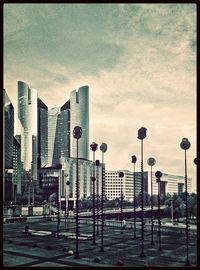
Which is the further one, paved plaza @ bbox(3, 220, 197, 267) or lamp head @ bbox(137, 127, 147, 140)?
lamp head @ bbox(137, 127, 147, 140)

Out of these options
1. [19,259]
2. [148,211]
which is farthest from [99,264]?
[148,211]

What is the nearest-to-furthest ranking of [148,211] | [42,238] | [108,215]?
[42,238], [108,215], [148,211]

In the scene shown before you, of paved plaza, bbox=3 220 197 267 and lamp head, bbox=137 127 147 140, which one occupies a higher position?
lamp head, bbox=137 127 147 140

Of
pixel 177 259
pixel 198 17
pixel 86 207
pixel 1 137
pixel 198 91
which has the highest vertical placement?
pixel 198 17

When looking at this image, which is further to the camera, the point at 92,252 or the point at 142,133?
the point at 92,252

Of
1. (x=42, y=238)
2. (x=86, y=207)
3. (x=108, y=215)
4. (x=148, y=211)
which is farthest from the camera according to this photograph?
(x=86, y=207)

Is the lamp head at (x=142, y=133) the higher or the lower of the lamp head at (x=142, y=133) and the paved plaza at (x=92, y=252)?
the higher

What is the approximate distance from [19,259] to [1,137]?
2908 centimetres

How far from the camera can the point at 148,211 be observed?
566ft

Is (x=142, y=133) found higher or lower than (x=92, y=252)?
higher

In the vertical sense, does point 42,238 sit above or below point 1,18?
below

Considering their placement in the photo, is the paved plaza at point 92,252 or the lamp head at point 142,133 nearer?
the paved plaza at point 92,252

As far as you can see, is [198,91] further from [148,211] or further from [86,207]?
[86,207]

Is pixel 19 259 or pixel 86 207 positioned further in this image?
pixel 86 207
